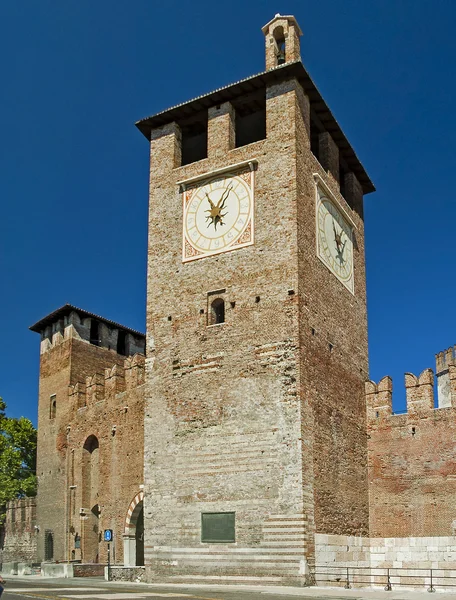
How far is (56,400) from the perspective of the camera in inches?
1241

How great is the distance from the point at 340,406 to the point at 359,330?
325cm

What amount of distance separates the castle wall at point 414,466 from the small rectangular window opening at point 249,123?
8.31 meters

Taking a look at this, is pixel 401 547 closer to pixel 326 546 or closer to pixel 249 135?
pixel 326 546

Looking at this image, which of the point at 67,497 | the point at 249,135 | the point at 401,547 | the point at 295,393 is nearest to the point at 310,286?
the point at 295,393

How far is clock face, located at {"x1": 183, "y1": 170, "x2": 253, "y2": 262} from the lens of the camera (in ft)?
67.8

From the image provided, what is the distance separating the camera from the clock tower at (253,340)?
721 inches

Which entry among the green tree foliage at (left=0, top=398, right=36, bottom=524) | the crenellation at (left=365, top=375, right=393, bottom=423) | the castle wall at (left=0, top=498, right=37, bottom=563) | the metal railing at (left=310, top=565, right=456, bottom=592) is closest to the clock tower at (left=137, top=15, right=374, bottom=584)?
the crenellation at (left=365, top=375, right=393, bottom=423)

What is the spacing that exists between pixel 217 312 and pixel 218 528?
18.2 feet

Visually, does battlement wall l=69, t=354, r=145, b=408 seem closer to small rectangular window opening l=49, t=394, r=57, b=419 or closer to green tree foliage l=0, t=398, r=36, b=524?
small rectangular window opening l=49, t=394, r=57, b=419

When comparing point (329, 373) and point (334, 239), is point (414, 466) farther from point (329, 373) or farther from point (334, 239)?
point (334, 239)

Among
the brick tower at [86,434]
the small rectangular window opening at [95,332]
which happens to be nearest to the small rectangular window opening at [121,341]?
the brick tower at [86,434]

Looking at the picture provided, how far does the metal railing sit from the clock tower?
83cm

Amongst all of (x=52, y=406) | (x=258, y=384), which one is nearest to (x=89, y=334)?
(x=52, y=406)

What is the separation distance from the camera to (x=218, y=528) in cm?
1864
